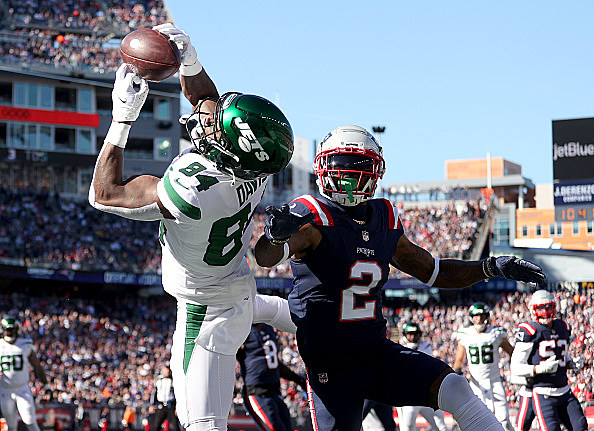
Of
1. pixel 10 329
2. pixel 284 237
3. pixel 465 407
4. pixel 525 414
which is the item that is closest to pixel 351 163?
pixel 284 237

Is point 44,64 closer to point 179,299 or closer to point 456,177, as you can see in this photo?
point 179,299

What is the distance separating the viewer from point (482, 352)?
1115 centimetres

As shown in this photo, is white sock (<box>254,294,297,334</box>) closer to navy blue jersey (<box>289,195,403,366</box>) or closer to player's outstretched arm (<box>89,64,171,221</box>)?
navy blue jersey (<box>289,195,403,366</box>)

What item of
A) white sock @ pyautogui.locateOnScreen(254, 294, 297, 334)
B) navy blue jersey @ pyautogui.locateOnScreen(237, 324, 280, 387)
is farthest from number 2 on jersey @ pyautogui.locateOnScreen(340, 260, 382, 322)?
navy blue jersey @ pyautogui.locateOnScreen(237, 324, 280, 387)

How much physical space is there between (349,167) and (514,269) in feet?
3.62

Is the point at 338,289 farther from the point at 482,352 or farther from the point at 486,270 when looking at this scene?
the point at 482,352

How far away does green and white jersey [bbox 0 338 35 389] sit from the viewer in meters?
11.3

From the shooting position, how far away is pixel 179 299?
434 centimetres

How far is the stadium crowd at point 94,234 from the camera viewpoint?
2975cm

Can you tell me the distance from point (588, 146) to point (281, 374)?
64.4 ft

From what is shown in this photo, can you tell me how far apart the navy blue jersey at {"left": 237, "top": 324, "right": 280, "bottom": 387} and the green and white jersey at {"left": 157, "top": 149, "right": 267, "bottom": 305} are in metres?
4.41

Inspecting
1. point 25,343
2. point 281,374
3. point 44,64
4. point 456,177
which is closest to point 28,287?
point 44,64

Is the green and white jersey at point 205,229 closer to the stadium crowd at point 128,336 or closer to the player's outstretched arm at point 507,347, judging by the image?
the player's outstretched arm at point 507,347

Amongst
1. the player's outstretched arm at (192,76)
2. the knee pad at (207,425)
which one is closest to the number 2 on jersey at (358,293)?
the knee pad at (207,425)
